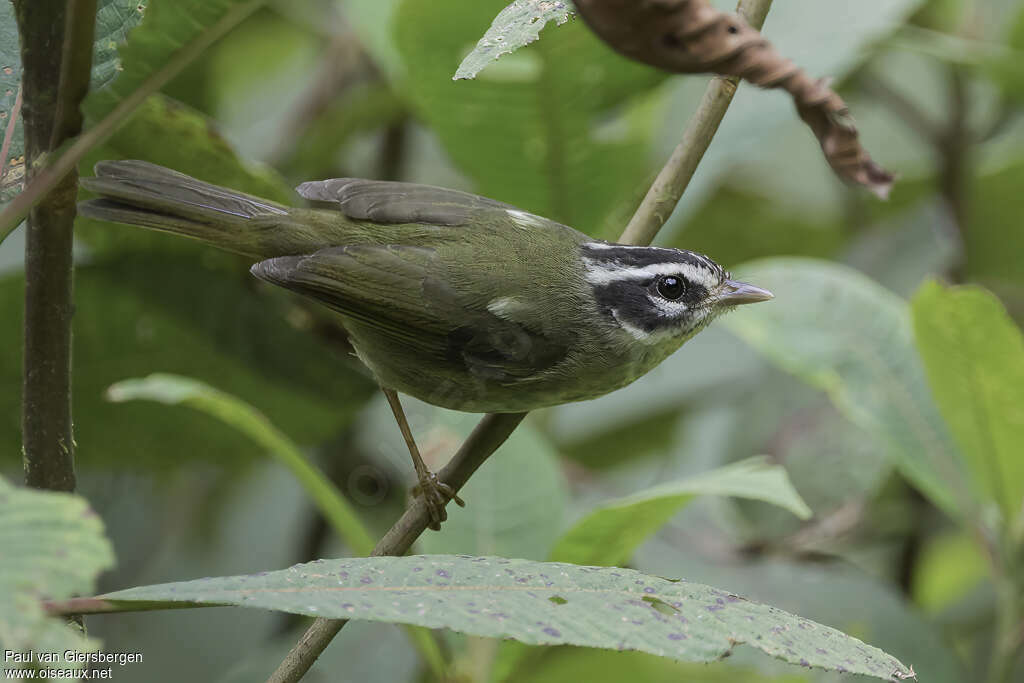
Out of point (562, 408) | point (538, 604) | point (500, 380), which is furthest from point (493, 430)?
point (562, 408)

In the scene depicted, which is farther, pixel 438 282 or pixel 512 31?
pixel 438 282

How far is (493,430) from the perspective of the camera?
226cm

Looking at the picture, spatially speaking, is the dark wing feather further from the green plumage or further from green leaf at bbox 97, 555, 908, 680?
green leaf at bbox 97, 555, 908, 680

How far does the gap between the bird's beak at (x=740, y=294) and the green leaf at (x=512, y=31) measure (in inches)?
51.0

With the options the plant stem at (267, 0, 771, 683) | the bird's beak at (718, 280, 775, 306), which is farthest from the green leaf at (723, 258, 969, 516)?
the plant stem at (267, 0, 771, 683)

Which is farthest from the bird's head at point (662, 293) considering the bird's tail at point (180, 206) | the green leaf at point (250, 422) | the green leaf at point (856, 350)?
the green leaf at point (250, 422)

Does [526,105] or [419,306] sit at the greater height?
[526,105]

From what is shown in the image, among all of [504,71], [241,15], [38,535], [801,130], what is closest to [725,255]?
[801,130]

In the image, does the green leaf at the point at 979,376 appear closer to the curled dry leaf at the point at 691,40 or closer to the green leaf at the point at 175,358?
the curled dry leaf at the point at 691,40

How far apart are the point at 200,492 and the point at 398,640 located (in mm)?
1024

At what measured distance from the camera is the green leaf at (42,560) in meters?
1.00

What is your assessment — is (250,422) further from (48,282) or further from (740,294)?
(740,294)

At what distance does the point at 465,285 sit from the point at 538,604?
1.43 m

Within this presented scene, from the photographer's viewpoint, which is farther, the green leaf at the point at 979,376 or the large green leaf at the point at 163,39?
the green leaf at the point at 979,376
